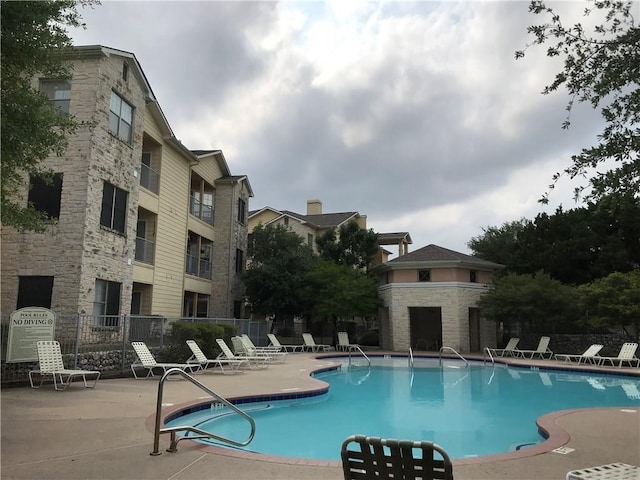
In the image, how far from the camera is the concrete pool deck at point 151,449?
16.2 ft

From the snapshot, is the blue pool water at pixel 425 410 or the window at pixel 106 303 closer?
the blue pool water at pixel 425 410

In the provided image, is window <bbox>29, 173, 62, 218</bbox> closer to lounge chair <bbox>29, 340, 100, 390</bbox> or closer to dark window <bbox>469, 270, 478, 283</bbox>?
lounge chair <bbox>29, 340, 100, 390</bbox>

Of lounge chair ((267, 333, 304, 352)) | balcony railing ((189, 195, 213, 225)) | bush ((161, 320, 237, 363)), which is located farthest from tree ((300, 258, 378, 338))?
bush ((161, 320, 237, 363))

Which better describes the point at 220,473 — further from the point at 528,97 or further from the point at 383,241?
the point at 383,241

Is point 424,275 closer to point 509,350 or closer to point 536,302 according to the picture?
point 509,350

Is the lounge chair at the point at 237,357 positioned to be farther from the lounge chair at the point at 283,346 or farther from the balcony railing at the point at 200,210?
the balcony railing at the point at 200,210

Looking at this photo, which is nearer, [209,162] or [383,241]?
[209,162]

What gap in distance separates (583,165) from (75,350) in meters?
12.3

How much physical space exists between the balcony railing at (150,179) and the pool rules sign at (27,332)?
853 cm

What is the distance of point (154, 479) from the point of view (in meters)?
4.66

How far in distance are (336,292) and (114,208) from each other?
1380 cm

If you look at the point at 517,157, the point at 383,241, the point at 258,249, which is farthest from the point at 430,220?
the point at 383,241

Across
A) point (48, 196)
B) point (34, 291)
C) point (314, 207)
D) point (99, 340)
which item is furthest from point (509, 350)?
point (314, 207)

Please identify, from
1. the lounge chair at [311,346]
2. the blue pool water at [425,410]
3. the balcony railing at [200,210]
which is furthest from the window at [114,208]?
the lounge chair at [311,346]
